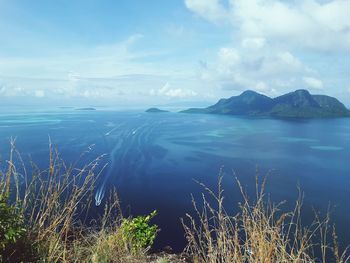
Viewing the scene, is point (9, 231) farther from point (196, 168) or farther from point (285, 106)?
point (285, 106)

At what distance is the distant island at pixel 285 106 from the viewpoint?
137m

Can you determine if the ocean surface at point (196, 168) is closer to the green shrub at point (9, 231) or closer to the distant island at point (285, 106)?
the green shrub at point (9, 231)

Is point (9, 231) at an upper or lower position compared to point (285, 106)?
lower

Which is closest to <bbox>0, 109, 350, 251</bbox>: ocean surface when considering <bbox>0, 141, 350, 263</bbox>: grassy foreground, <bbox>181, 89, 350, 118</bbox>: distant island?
<bbox>0, 141, 350, 263</bbox>: grassy foreground

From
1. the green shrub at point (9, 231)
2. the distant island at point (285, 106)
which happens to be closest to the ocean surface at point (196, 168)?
the green shrub at point (9, 231)

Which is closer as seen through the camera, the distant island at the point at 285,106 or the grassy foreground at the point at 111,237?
the grassy foreground at the point at 111,237

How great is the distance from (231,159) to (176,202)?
17.4 m

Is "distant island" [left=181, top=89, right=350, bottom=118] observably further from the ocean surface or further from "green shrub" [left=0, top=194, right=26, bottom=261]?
"green shrub" [left=0, top=194, right=26, bottom=261]

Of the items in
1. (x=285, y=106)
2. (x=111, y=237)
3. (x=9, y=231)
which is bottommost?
(x=111, y=237)

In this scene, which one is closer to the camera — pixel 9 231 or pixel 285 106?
pixel 9 231

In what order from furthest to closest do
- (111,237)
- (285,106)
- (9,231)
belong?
(285,106) < (111,237) < (9,231)

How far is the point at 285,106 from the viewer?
14500 centimetres

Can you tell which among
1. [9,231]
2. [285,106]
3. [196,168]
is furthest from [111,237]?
[285,106]

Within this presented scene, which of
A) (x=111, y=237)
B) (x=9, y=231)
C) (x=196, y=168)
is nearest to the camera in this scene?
(x=9, y=231)
